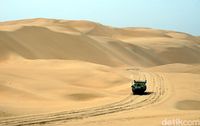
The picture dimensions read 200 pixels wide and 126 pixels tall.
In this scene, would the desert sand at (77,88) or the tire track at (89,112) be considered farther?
the desert sand at (77,88)

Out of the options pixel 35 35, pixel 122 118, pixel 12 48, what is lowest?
pixel 122 118

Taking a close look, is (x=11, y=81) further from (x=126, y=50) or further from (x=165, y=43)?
(x=165, y=43)

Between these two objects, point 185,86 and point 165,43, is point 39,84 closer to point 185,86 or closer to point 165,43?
point 185,86

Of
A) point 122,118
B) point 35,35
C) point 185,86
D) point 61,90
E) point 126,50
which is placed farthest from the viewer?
point 126,50

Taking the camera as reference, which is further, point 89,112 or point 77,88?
point 77,88

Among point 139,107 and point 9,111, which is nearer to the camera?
point 9,111

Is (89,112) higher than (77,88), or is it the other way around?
(77,88)

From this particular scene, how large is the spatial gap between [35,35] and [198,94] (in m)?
30.6

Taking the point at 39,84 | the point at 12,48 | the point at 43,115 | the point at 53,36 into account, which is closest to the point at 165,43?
the point at 53,36

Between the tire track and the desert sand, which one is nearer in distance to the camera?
the tire track

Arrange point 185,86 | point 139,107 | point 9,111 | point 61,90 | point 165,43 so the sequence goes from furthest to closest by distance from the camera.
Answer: point 165,43, point 185,86, point 61,90, point 139,107, point 9,111

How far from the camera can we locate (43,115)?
14.8 meters

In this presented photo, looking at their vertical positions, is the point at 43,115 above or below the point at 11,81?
below

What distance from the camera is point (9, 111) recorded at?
1498cm
